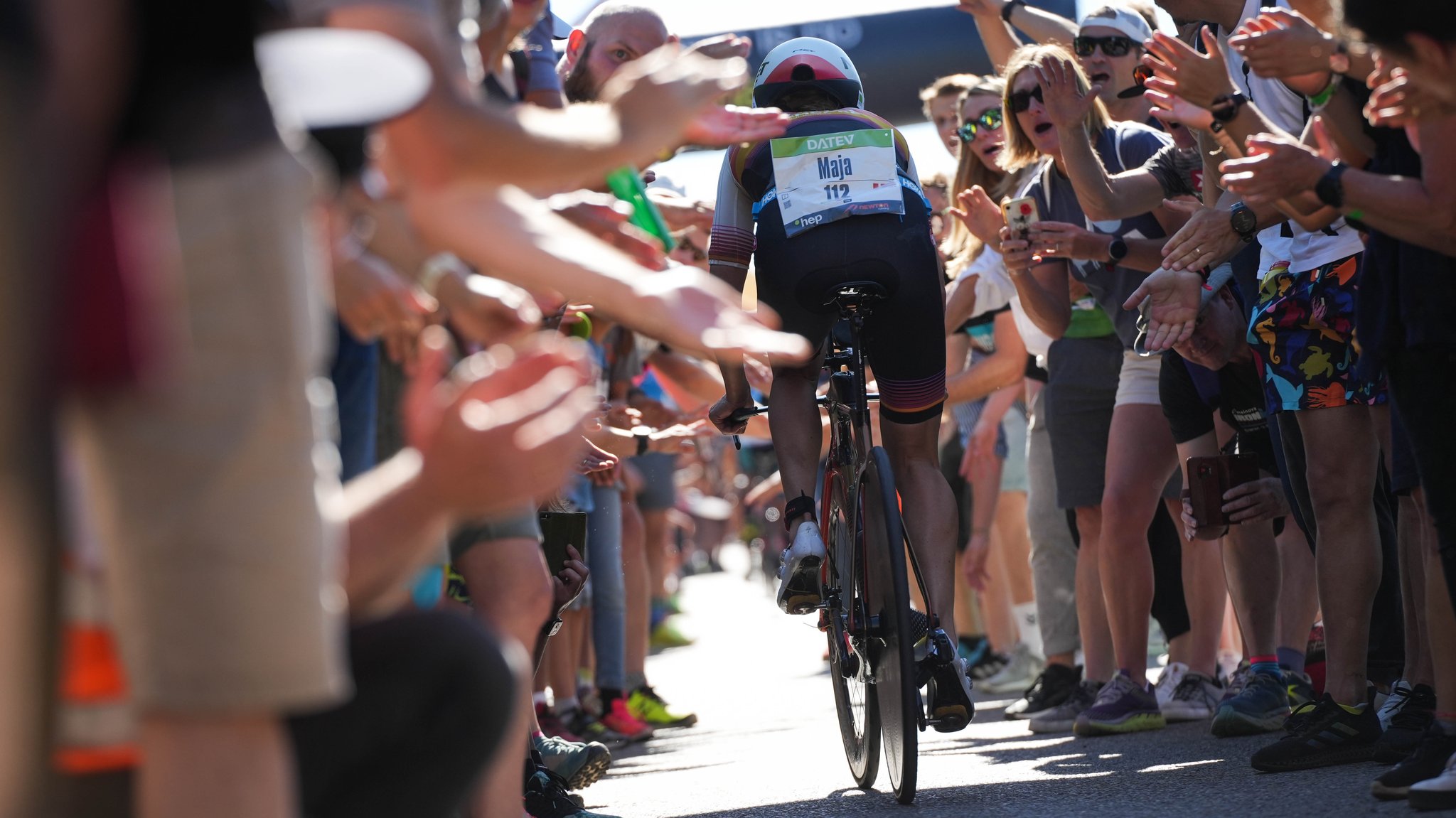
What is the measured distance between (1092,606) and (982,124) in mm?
2290

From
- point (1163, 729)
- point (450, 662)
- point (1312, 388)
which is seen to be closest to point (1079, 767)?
point (1163, 729)

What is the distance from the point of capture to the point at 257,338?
5.21 feet

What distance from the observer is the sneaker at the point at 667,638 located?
15.2 m

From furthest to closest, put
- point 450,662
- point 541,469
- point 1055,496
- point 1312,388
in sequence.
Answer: point 1055,496
point 1312,388
point 450,662
point 541,469

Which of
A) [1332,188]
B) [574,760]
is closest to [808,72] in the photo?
[1332,188]

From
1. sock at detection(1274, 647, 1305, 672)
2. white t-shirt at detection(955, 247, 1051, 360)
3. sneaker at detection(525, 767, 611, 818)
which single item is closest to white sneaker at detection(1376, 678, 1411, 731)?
sock at detection(1274, 647, 1305, 672)

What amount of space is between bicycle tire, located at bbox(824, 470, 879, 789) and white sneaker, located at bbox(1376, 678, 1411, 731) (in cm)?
144

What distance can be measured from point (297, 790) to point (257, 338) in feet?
1.82

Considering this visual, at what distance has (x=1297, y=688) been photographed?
560 cm

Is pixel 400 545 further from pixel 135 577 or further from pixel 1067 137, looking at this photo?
pixel 1067 137

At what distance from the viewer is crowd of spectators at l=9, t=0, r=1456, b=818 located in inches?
60.0

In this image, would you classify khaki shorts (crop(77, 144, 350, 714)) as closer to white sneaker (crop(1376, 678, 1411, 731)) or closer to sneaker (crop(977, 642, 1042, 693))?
white sneaker (crop(1376, 678, 1411, 731))

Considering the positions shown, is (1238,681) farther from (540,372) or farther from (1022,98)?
(540,372)

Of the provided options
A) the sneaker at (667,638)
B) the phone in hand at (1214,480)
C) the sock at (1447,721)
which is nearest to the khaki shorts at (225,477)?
the sock at (1447,721)
